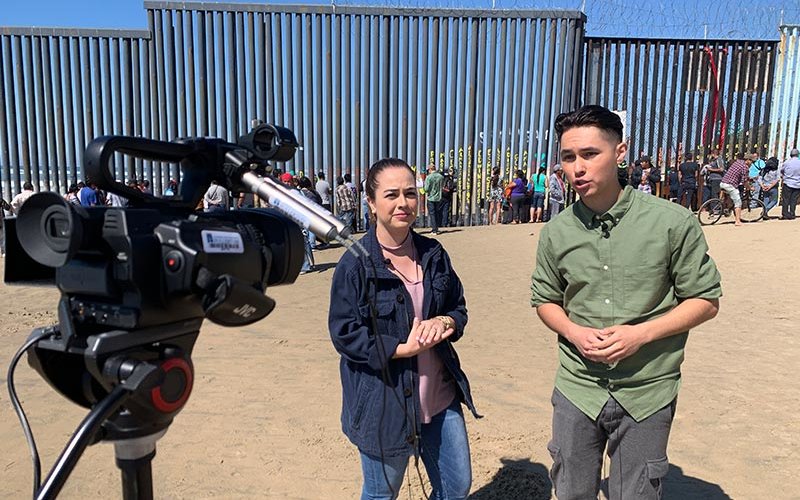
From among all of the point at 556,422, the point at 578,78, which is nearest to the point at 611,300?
the point at 556,422

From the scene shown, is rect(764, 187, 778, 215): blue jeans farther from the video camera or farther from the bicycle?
the video camera

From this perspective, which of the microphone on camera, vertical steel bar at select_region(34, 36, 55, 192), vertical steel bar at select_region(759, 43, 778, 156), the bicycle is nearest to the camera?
the microphone on camera

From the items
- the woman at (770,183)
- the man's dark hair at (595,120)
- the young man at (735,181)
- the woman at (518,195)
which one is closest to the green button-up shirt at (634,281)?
the man's dark hair at (595,120)

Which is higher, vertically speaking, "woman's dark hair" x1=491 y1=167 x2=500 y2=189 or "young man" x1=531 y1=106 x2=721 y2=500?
"young man" x1=531 y1=106 x2=721 y2=500

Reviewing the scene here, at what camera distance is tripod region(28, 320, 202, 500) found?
1126 mm

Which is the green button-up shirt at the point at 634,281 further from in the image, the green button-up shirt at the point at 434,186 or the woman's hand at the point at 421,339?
the green button-up shirt at the point at 434,186

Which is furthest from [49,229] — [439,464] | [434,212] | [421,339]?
[434,212]

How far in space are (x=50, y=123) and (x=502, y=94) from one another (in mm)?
11769

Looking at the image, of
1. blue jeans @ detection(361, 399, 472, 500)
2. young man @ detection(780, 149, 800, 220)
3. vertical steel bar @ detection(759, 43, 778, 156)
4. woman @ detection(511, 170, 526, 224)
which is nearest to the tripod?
blue jeans @ detection(361, 399, 472, 500)

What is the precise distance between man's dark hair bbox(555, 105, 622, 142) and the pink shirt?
81 centimetres

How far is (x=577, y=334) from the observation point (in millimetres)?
2133

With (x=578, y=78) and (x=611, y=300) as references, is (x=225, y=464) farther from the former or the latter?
(x=578, y=78)

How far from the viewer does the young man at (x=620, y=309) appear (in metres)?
2.04

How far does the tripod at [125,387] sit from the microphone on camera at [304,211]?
322 millimetres
